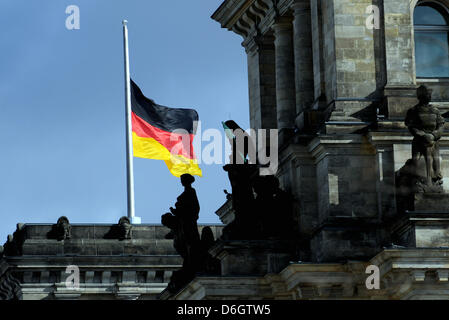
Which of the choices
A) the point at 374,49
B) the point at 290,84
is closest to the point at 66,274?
the point at 290,84

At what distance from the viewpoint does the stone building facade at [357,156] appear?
60.5 metres

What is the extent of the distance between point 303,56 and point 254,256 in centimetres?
703

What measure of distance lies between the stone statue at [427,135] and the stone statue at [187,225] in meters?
7.78

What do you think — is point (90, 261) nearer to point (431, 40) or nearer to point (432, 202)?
point (431, 40)

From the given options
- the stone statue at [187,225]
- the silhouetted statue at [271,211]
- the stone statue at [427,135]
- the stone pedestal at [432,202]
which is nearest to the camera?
the stone pedestal at [432,202]

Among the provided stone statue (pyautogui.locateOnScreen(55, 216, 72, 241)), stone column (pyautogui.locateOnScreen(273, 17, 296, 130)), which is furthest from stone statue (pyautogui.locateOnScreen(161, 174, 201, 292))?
stone statue (pyautogui.locateOnScreen(55, 216, 72, 241))

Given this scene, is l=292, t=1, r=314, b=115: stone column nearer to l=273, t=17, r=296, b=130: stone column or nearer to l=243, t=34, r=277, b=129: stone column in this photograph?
l=273, t=17, r=296, b=130: stone column

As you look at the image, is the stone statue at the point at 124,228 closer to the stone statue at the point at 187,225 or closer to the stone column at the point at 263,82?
the stone column at the point at 263,82

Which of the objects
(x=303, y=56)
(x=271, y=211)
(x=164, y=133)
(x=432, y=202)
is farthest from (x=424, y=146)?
(x=164, y=133)

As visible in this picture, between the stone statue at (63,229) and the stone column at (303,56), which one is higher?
the stone column at (303,56)

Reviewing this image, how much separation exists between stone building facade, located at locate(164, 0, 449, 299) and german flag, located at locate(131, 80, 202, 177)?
54.9ft

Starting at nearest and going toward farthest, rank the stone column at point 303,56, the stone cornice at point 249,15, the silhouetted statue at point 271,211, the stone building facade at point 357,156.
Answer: the stone building facade at point 357,156 → the silhouetted statue at point 271,211 → the stone column at point 303,56 → the stone cornice at point 249,15

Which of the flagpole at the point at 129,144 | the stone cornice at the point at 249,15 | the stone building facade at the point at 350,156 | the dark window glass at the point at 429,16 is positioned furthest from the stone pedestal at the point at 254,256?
the flagpole at the point at 129,144

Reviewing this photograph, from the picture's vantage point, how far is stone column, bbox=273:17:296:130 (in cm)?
7006
